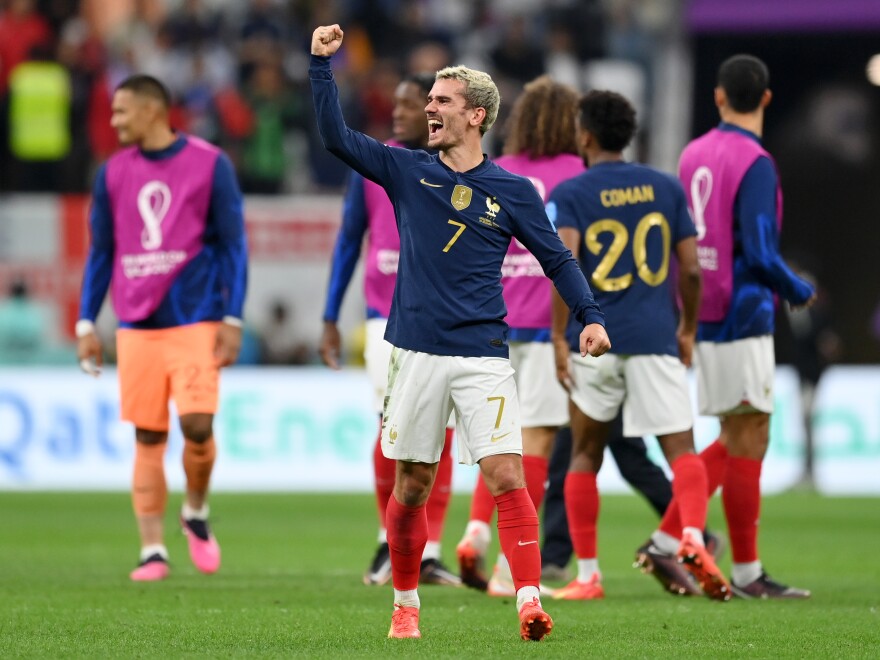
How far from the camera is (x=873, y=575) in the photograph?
376 inches

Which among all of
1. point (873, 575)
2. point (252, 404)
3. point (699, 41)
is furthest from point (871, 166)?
point (873, 575)

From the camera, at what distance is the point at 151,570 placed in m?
8.90

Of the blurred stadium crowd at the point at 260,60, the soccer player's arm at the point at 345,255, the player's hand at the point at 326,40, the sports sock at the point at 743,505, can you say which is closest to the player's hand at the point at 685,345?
the sports sock at the point at 743,505

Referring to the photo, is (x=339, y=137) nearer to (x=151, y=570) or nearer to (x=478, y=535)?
(x=478, y=535)

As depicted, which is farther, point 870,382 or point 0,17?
point 0,17

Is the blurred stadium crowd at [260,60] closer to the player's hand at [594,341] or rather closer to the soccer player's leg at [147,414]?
the soccer player's leg at [147,414]

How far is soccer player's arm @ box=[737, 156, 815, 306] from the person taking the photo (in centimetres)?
816

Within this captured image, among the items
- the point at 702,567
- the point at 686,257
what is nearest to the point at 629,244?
the point at 686,257

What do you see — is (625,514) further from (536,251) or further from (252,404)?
(536,251)

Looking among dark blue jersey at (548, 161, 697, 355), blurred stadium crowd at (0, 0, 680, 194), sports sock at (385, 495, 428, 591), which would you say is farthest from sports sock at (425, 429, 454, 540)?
blurred stadium crowd at (0, 0, 680, 194)

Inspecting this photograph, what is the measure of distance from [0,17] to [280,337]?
18.8ft

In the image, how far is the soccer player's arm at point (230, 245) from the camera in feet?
29.9

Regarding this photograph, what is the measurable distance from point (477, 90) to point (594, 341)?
1.07 metres

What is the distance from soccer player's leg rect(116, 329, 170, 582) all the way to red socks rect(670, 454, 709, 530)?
9.22 ft
